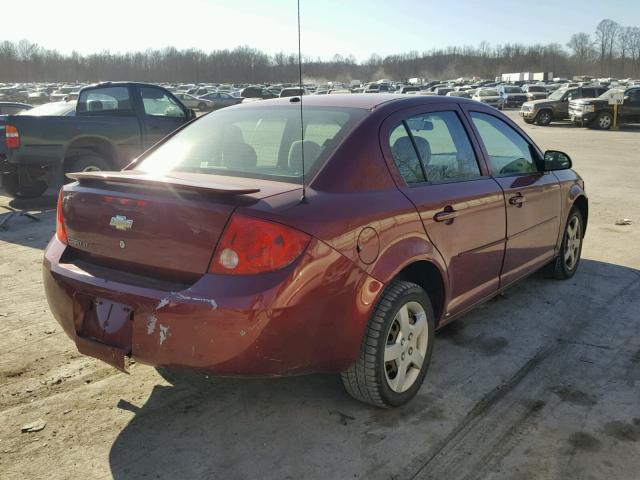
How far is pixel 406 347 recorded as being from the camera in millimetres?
3166

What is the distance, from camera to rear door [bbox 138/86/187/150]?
9.76m

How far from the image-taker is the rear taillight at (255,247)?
2537 mm

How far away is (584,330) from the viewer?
4293 millimetres

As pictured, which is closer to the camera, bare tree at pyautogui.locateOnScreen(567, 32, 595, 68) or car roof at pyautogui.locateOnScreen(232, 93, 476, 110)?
car roof at pyautogui.locateOnScreen(232, 93, 476, 110)

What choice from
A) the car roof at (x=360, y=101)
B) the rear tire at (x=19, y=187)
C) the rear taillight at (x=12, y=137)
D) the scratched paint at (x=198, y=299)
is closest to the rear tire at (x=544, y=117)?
the rear tire at (x=19, y=187)

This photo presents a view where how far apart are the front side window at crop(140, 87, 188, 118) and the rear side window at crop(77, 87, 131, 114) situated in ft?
0.98

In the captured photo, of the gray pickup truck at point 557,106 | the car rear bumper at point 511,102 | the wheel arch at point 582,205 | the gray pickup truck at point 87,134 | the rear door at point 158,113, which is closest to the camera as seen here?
the wheel arch at point 582,205

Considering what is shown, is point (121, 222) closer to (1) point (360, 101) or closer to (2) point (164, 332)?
(2) point (164, 332)

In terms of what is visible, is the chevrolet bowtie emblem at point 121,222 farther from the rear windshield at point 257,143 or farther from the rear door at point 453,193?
the rear door at point 453,193

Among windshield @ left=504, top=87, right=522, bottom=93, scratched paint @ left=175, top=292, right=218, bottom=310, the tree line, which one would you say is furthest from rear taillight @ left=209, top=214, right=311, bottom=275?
the tree line

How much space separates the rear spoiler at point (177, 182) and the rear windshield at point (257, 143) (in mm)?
210

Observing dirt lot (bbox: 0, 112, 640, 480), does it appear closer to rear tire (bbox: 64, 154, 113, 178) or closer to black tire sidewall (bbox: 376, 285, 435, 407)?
black tire sidewall (bbox: 376, 285, 435, 407)

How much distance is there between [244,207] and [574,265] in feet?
13.1

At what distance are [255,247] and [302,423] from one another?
105cm
